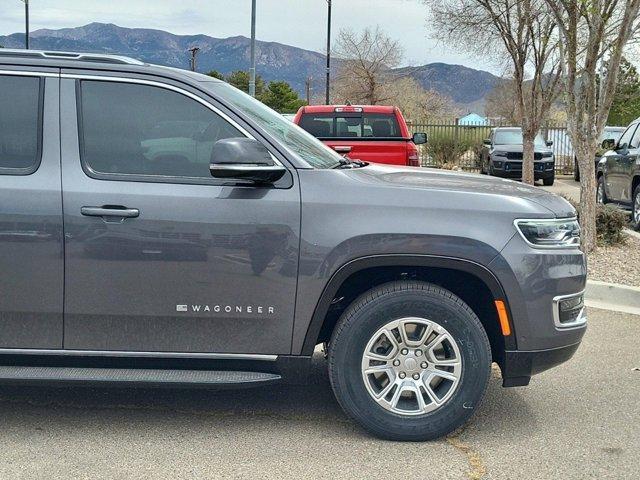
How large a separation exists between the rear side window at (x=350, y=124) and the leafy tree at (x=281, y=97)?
37.1 meters

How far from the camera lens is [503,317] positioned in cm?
423

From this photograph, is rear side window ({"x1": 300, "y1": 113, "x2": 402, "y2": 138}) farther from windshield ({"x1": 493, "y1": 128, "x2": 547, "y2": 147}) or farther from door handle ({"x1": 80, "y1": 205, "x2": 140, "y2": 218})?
windshield ({"x1": 493, "y1": 128, "x2": 547, "y2": 147})

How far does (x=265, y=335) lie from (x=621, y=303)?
4692 mm

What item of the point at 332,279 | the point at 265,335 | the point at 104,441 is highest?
the point at 332,279

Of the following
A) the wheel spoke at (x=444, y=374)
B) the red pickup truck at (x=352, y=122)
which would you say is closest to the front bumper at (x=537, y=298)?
the wheel spoke at (x=444, y=374)

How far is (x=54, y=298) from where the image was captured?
163 inches

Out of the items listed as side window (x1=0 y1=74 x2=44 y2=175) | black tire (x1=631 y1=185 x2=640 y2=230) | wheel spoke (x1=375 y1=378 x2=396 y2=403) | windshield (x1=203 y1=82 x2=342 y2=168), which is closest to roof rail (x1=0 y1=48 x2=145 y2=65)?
side window (x1=0 y1=74 x2=44 y2=175)

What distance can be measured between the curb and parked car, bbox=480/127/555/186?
1439 cm

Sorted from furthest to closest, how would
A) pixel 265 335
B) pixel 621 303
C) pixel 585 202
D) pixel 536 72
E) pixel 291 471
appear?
1. pixel 536 72
2. pixel 585 202
3. pixel 621 303
4. pixel 265 335
5. pixel 291 471

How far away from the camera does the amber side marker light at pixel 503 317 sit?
4219mm

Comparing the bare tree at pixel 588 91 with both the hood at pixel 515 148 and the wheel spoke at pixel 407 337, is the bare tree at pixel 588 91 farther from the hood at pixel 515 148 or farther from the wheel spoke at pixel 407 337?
the hood at pixel 515 148

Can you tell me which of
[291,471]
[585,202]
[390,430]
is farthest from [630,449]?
[585,202]

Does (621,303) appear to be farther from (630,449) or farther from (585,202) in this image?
(630,449)

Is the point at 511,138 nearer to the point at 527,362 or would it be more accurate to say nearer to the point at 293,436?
the point at 527,362
